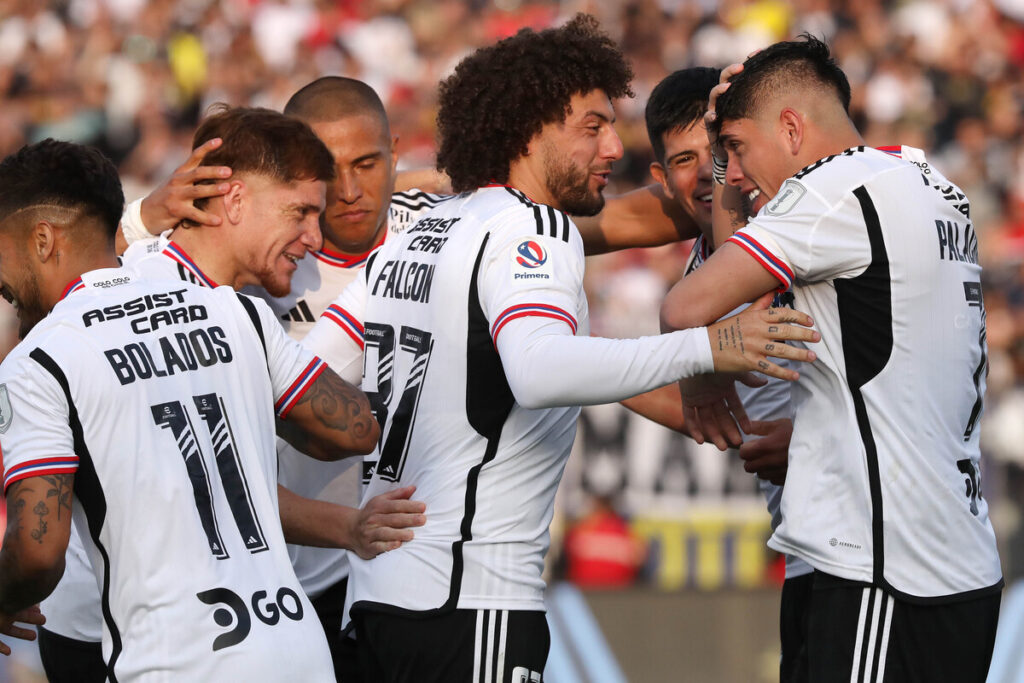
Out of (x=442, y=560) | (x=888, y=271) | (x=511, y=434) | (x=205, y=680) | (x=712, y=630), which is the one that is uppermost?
(x=888, y=271)

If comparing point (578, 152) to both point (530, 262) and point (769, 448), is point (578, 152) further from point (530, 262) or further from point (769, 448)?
point (769, 448)

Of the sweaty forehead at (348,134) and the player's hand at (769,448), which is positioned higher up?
the sweaty forehead at (348,134)

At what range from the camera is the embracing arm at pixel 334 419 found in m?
3.85

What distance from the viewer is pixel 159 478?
3.42 meters

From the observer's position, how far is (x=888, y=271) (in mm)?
3818

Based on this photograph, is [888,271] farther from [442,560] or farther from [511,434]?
[442,560]

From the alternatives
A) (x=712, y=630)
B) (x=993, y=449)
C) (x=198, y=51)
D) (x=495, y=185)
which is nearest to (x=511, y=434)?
(x=495, y=185)

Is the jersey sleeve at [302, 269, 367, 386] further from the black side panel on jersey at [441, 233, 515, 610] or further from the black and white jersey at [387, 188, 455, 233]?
the black and white jersey at [387, 188, 455, 233]

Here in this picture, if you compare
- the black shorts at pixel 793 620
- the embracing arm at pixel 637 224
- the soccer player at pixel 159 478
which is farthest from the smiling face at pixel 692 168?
the soccer player at pixel 159 478

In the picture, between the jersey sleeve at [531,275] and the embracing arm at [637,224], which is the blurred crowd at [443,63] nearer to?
the embracing arm at [637,224]

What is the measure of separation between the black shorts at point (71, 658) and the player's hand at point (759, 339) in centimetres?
236

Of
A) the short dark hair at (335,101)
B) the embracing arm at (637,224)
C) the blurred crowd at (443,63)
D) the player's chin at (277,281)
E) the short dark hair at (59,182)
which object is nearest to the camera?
the short dark hair at (59,182)

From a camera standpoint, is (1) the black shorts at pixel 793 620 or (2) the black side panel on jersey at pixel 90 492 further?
(1) the black shorts at pixel 793 620

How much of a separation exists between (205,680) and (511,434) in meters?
1.16
